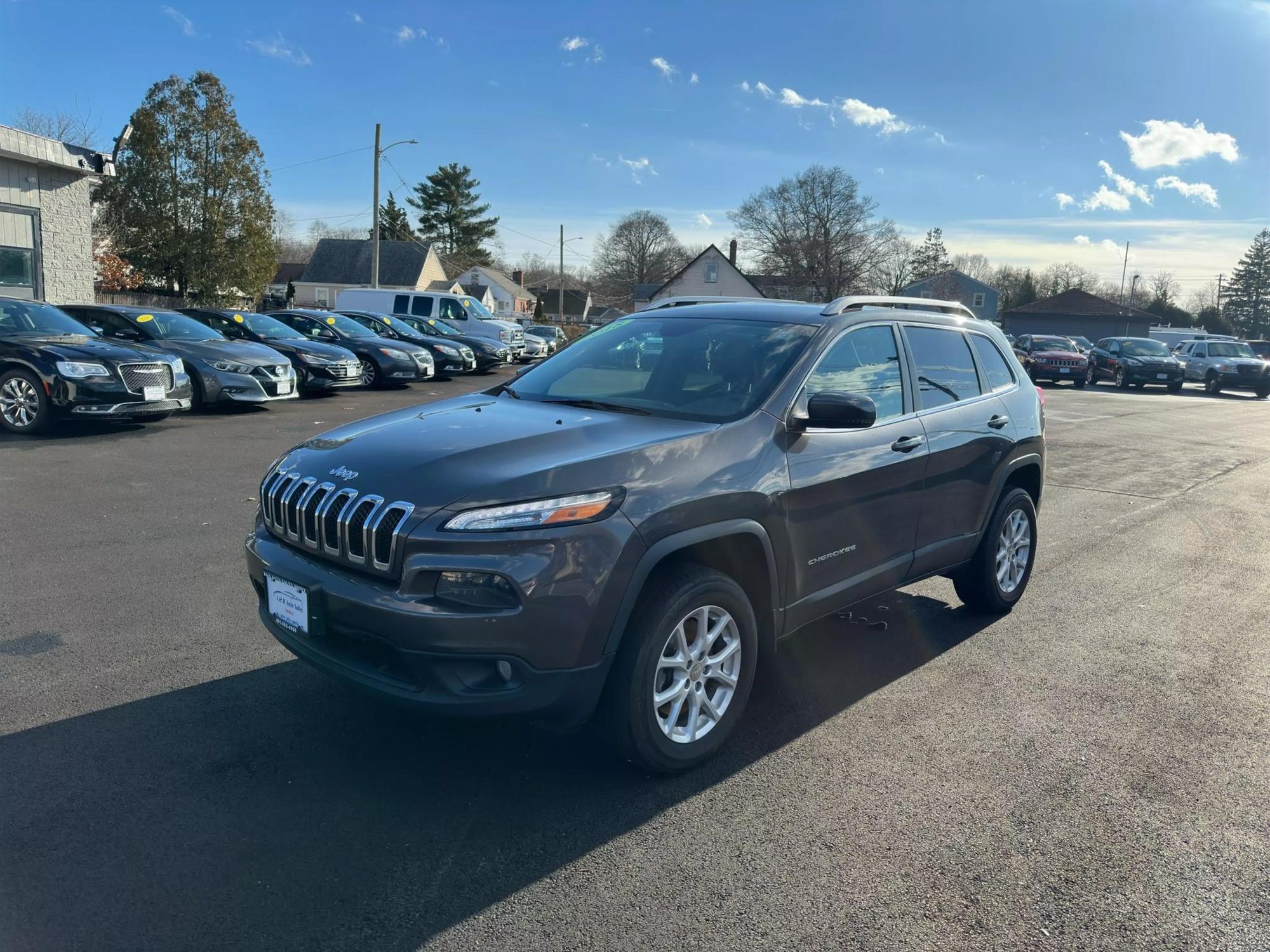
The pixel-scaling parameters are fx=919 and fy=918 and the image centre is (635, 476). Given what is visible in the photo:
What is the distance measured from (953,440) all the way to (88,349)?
31.8 ft

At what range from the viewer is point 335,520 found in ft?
10.6

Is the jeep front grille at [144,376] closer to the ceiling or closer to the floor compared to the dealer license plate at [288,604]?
closer to the ceiling

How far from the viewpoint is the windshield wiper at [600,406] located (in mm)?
3986

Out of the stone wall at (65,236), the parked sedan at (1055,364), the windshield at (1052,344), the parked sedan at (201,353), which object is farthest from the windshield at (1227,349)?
the stone wall at (65,236)

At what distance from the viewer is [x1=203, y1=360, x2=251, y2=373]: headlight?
12594 millimetres

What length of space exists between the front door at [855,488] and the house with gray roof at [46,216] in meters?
18.1

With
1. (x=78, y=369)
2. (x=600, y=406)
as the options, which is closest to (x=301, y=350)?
(x=78, y=369)

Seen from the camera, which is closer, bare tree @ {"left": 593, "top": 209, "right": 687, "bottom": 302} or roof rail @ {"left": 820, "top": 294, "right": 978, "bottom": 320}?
roof rail @ {"left": 820, "top": 294, "right": 978, "bottom": 320}

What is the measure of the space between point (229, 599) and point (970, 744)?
159 inches

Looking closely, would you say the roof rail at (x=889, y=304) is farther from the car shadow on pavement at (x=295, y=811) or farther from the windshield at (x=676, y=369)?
the car shadow on pavement at (x=295, y=811)

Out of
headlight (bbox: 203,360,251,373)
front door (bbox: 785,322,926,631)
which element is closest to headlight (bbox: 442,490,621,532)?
front door (bbox: 785,322,926,631)

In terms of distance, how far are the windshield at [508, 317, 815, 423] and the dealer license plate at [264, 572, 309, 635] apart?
1.49 meters

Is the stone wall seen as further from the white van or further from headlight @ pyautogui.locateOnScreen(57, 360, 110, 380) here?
headlight @ pyautogui.locateOnScreen(57, 360, 110, 380)

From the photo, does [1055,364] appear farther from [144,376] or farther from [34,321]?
[34,321]
